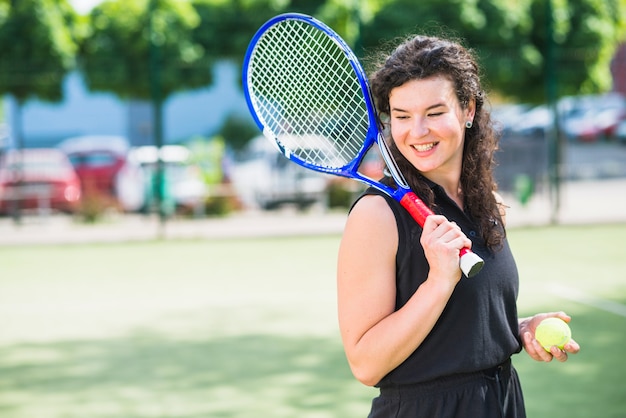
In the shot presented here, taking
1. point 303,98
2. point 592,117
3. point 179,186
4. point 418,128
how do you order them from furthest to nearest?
point 592,117 < point 179,186 < point 303,98 < point 418,128

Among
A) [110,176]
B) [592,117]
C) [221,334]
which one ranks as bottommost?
[221,334]

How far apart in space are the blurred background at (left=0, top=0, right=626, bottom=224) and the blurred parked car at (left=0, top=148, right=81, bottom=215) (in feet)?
0.07

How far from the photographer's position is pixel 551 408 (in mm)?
4148

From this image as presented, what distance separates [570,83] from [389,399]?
1391cm

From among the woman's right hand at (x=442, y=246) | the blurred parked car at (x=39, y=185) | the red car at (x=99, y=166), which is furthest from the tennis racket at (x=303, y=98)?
the red car at (x=99, y=166)

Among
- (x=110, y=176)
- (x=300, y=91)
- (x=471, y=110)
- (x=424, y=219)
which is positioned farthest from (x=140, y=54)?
(x=424, y=219)

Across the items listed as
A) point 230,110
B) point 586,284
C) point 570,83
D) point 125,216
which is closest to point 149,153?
point 125,216

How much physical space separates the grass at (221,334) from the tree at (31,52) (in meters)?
3.91

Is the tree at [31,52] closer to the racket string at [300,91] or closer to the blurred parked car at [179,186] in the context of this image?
the blurred parked car at [179,186]

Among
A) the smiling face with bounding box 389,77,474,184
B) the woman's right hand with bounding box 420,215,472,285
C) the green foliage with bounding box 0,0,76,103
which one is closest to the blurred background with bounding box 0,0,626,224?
the green foliage with bounding box 0,0,76,103

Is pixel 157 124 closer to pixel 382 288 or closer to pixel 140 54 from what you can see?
pixel 140 54

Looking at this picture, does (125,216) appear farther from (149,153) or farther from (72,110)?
(72,110)

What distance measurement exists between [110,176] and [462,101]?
548 inches

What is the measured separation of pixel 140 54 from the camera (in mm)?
13609
